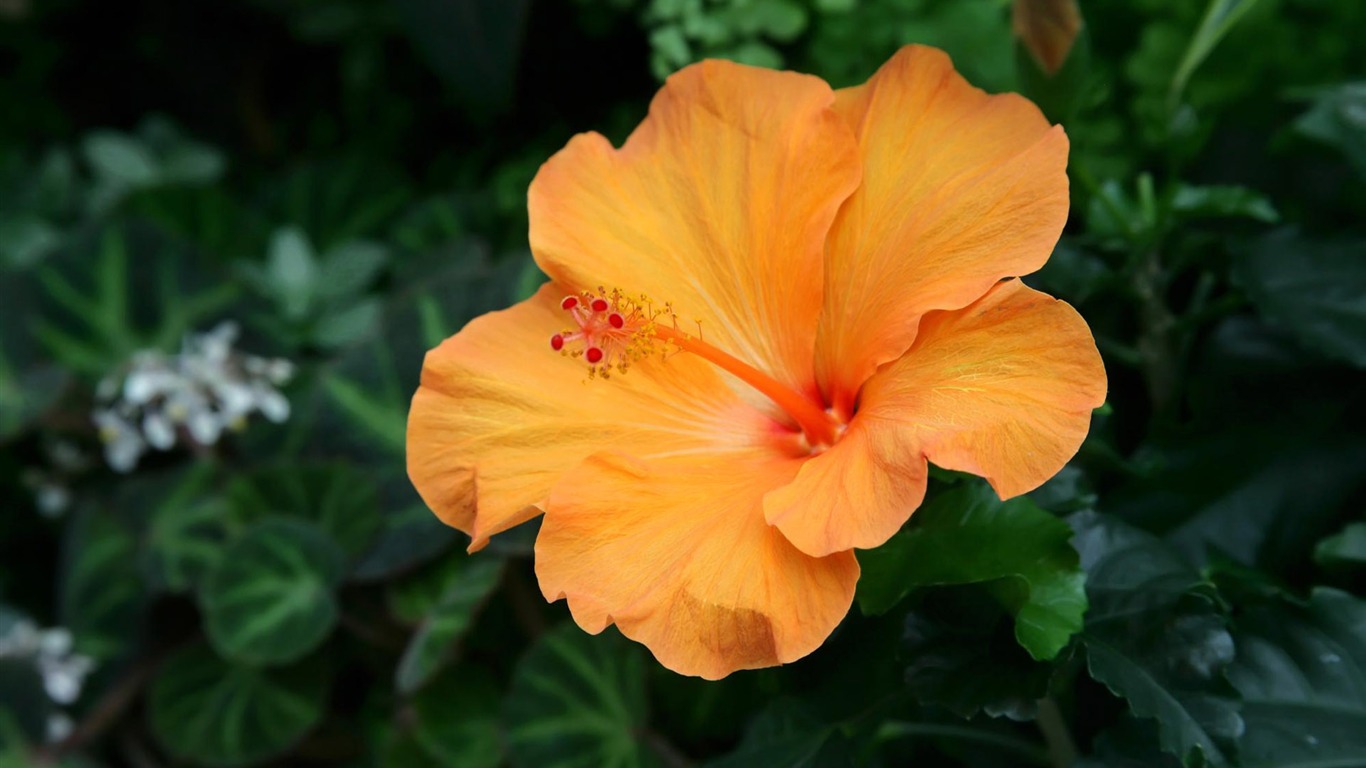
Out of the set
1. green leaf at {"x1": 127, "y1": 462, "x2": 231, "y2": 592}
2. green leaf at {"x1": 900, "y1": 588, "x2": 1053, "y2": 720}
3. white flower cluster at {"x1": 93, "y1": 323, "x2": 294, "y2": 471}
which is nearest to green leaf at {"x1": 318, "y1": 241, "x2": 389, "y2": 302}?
white flower cluster at {"x1": 93, "y1": 323, "x2": 294, "y2": 471}

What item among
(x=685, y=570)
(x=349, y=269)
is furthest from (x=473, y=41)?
(x=685, y=570)

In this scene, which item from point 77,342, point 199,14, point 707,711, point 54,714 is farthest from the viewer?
point 199,14

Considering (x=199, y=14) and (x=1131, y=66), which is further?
(x=199, y=14)

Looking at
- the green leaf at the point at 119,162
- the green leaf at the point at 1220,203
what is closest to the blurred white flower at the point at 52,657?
the green leaf at the point at 119,162

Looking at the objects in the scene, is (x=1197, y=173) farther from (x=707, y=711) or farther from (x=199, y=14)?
(x=199, y=14)


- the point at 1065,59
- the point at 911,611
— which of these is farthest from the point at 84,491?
the point at 1065,59

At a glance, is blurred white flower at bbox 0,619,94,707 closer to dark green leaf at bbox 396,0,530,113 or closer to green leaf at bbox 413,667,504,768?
green leaf at bbox 413,667,504,768
